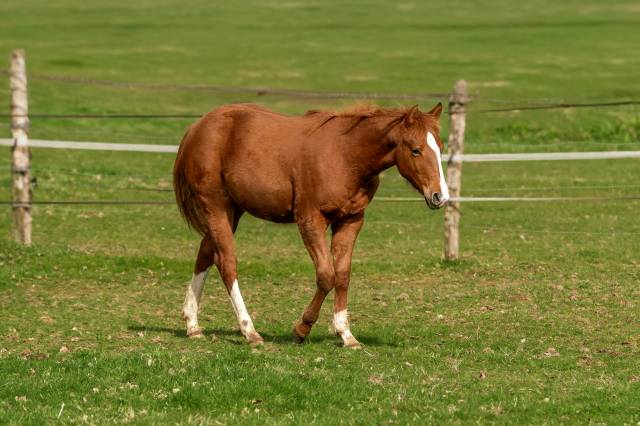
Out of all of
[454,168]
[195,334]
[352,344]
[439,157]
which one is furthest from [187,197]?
[454,168]

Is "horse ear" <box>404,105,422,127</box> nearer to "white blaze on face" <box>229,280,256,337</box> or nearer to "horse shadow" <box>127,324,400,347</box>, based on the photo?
"horse shadow" <box>127,324,400,347</box>

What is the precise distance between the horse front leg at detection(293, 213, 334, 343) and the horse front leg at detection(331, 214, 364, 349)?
0.12m

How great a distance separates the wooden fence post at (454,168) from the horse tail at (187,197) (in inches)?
191

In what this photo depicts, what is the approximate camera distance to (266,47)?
163 ft

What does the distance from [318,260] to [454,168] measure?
553 cm

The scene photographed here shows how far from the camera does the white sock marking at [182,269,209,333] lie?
10531 millimetres


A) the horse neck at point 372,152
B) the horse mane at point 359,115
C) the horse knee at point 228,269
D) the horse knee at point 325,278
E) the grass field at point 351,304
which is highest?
the horse mane at point 359,115

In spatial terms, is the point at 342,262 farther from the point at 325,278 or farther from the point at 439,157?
the point at 439,157

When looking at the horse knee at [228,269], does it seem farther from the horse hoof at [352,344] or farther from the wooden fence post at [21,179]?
the wooden fence post at [21,179]

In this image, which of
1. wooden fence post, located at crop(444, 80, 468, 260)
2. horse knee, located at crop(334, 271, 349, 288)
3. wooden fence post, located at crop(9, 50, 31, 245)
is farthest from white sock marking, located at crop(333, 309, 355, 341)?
wooden fence post, located at crop(9, 50, 31, 245)

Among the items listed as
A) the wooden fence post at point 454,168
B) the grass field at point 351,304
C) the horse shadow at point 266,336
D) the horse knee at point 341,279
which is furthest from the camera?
the wooden fence post at point 454,168

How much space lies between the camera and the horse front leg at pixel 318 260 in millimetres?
9820

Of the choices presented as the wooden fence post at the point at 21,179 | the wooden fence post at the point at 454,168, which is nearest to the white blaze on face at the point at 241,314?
the wooden fence post at the point at 454,168

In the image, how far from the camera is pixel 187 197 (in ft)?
35.3
